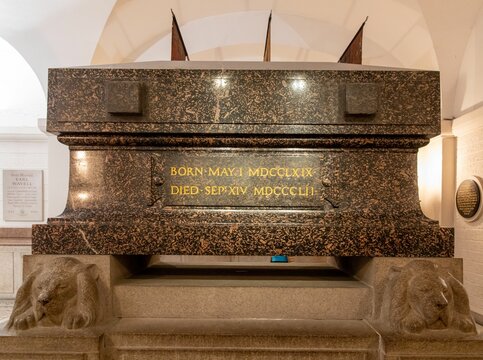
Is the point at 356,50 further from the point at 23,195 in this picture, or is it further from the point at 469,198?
the point at 23,195

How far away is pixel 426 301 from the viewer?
1.55m

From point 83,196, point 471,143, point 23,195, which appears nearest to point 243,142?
point 83,196

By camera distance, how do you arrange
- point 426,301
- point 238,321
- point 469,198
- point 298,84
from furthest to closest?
1. point 469,198
2. point 298,84
3. point 238,321
4. point 426,301

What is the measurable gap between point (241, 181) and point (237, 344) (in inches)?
34.3

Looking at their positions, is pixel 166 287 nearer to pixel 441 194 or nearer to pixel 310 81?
pixel 310 81

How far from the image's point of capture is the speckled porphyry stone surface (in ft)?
6.18

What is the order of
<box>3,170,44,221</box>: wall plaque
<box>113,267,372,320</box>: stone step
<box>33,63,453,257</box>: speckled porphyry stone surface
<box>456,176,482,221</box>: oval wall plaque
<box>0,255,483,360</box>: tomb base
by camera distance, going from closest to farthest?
<box>0,255,483,360</box>: tomb base, <box>113,267,372,320</box>: stone step, <box>33,63,453,257</box>: speckled porphyry stone surface, <box>456,176,482,221</box>: oval wall plaque, <box>3,170,44,221</box>: wall plaque

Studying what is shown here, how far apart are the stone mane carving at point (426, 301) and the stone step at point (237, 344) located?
18cm

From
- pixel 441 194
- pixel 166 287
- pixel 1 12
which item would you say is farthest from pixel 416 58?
pixel 1 12

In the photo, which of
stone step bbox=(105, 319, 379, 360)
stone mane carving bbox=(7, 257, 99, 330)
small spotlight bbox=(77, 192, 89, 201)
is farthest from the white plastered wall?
small spotlight bbox=(77, 192, 89, 201)

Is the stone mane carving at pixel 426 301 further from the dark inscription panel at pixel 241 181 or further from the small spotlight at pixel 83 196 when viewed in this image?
the small spotlight at pixel 83 196

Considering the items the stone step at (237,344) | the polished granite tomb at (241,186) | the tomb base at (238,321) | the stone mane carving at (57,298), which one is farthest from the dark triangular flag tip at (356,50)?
the stone mane carving at (57,298)

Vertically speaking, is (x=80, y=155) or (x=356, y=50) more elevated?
(x=356, y=50)

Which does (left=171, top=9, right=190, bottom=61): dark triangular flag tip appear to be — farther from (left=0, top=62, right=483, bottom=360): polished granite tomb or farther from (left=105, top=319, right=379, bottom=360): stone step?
(left=105, top=319, right=379, bottom=360): stone step
